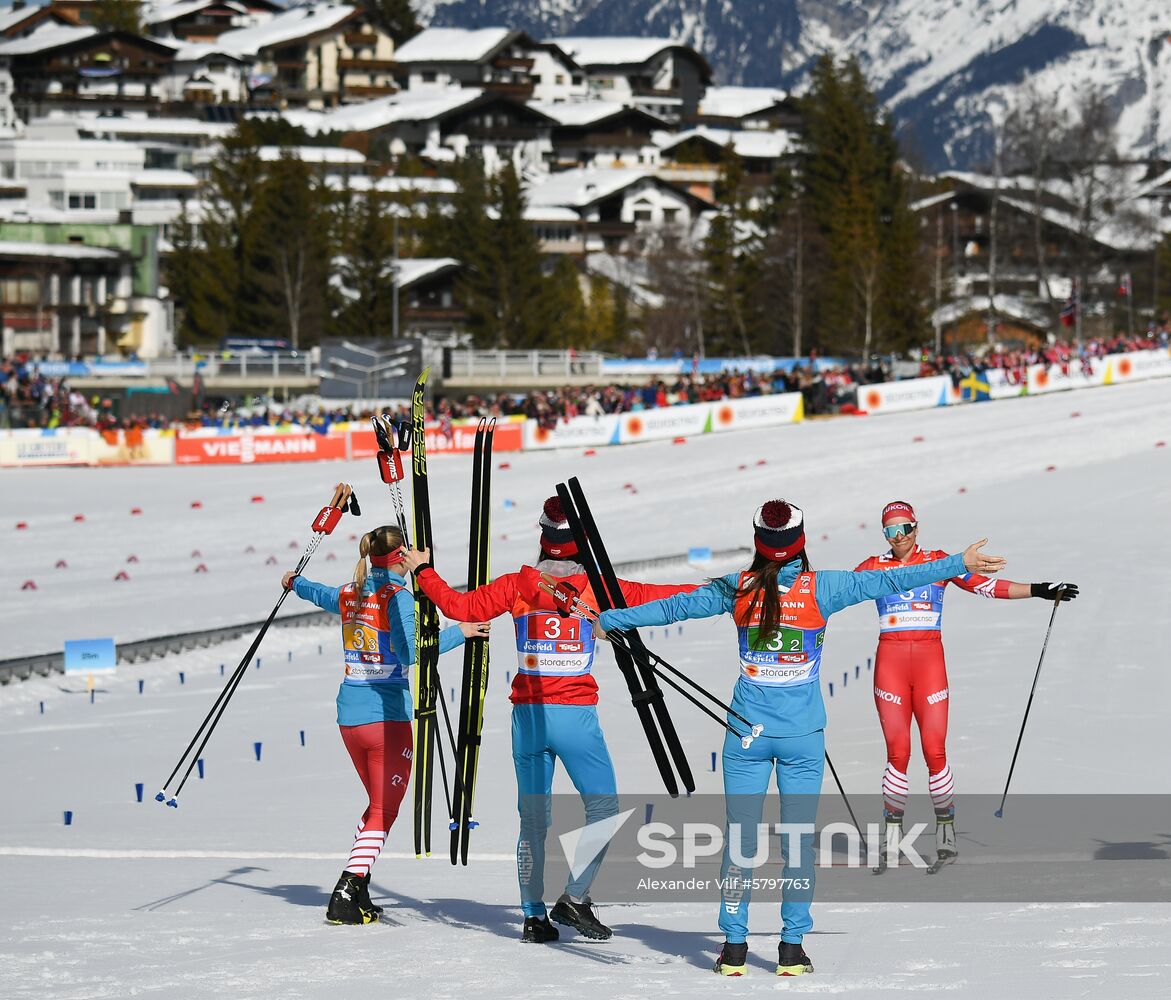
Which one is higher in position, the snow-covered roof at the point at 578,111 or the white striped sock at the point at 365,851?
the snow-covered roof at the point at 578,111

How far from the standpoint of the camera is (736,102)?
6526 inches

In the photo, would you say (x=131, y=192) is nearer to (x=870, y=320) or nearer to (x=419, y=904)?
(x=870, y=320)

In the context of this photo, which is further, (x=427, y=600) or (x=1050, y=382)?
(x=1050, y=382)

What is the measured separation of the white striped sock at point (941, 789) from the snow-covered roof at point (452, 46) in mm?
130734

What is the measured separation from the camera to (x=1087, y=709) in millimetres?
13438

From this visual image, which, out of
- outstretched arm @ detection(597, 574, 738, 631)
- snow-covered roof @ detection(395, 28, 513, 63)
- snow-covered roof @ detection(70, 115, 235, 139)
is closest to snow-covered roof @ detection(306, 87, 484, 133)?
snow-covered roof @ detection(70, 115, 235, 139)

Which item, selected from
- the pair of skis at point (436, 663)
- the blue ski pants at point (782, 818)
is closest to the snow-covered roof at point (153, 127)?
the pair of skis at point (436, 663)

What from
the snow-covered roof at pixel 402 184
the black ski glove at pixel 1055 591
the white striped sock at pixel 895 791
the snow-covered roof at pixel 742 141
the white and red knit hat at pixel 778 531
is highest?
the snow-covered roof at pixel 742 141

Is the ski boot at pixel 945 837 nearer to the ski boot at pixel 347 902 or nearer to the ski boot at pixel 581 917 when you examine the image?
the ski boot at pixel 581 917

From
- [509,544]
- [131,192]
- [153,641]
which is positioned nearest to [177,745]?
[153,641]

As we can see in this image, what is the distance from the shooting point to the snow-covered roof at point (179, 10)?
6225 inches

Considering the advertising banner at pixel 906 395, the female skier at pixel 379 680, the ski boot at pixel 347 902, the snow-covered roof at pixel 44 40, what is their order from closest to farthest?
the ski boot at pixel 347 902, the female skier at pixel 379 680, the advertising banner at pixel 906 395, the snow-covered roof at pixel 44 40

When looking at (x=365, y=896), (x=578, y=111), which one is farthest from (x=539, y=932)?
(x=578, y=111)

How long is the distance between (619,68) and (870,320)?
319 feet
